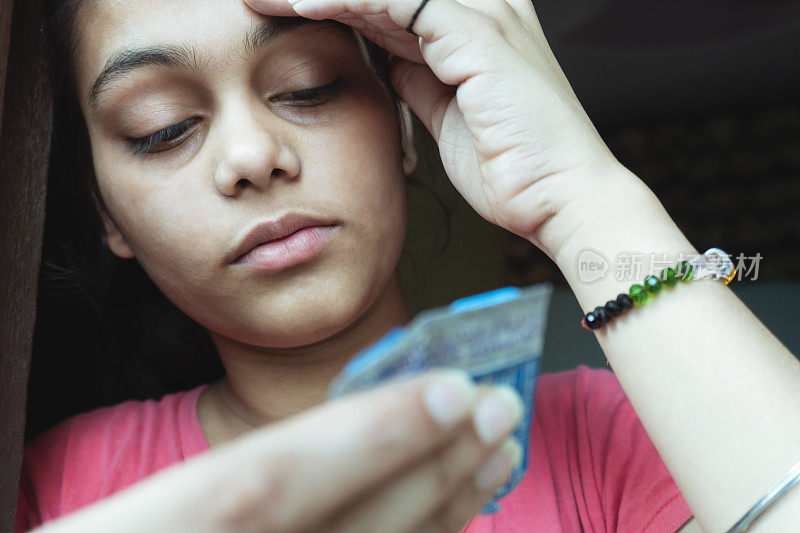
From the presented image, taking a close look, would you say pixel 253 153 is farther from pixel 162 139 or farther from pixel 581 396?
pixel 581 396

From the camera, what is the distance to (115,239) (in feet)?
3.62

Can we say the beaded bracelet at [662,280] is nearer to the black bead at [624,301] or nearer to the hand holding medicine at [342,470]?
the black bead at [624,301]

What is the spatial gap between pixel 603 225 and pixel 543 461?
0.37 m

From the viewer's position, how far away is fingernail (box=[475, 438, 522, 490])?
487 millimetres

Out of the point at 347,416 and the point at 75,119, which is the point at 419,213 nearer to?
the point at 75,119

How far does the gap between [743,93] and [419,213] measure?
1955 millimetres

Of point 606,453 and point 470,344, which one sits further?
point 606,453

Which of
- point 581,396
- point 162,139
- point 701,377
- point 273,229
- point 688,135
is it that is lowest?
point 688,135

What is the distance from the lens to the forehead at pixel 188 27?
0.85 meters

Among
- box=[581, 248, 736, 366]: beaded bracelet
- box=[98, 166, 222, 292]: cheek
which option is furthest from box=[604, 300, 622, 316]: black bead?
box=[98, 166, 222, 292]: cheek

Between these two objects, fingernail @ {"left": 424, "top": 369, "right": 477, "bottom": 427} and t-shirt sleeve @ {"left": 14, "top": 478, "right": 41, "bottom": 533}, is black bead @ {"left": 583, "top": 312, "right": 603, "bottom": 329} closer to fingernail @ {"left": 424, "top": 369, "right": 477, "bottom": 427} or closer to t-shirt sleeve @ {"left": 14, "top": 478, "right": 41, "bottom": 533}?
fingernail @ {"left": 424, "top": 369, "right": 477, "bottom": 427}

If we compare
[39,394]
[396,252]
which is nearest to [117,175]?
[396,252]

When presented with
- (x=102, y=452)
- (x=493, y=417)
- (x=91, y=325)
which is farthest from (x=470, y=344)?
(x=91, y=325)

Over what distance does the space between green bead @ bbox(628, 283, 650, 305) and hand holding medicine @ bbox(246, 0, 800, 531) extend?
0.02 metres
